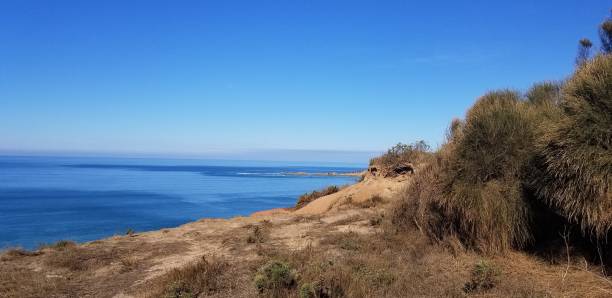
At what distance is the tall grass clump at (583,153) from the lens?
756 centimetres

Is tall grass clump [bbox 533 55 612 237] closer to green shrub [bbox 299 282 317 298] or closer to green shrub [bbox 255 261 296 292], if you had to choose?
Answer: green shrub [bbox 299 282 317 298]

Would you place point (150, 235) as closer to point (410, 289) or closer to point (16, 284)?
point (16, 284)

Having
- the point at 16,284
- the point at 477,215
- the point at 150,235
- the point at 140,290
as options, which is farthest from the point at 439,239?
the point at 150,235

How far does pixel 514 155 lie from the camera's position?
32.4 feet

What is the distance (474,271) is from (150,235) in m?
12.0

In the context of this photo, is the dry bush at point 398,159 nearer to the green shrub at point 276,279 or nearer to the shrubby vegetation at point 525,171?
the shrubby vegetation at point 525,171

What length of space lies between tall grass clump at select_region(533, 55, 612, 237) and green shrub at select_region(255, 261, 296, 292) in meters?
4.96

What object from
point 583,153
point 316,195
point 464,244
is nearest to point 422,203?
point 464,244

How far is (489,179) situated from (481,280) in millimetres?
3120

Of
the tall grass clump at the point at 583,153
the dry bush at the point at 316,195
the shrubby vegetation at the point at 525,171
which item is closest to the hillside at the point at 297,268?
the shrubby vegetation at the point at 525,171

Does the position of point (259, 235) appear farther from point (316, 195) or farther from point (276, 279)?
point (316, 195)

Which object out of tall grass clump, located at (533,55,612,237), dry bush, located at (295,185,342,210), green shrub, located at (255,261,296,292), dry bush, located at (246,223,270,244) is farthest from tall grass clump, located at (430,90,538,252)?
dry bush, located at (295,185,342,210)

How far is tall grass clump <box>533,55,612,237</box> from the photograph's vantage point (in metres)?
7.56

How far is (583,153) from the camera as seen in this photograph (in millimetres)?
7789
